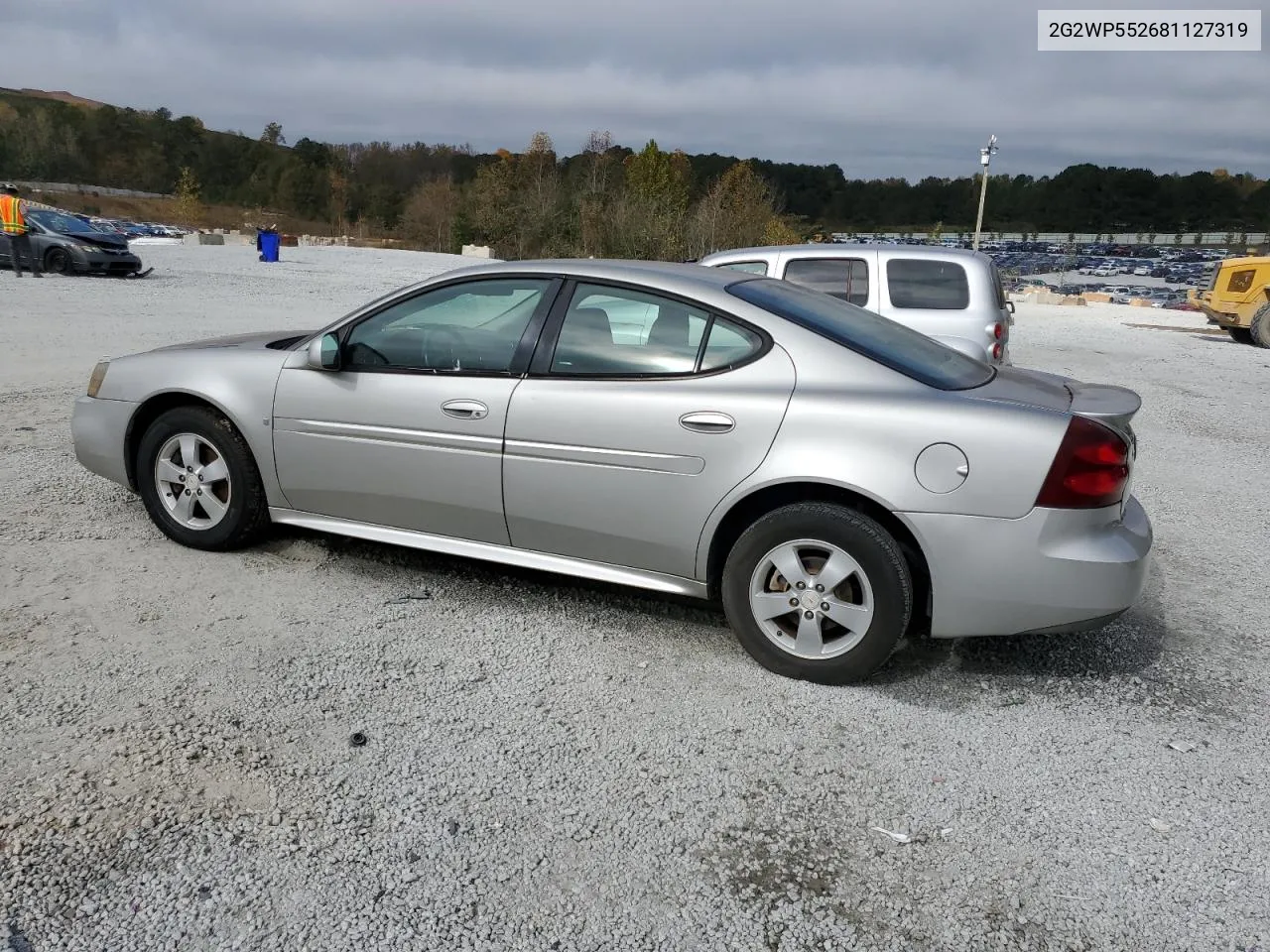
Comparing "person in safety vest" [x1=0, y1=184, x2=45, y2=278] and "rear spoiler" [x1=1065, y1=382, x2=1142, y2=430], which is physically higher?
"person in safety vest" [x1=0, y1=184, x2=45, y2=278]

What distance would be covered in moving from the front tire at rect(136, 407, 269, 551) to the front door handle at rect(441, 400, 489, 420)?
3.73ft

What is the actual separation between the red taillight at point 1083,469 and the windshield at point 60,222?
73.8 feet

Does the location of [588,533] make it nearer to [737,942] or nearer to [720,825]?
[720,825]

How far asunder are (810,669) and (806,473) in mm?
748

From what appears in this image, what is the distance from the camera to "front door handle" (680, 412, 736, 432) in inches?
144

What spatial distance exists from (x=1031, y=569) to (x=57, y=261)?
22545 mm

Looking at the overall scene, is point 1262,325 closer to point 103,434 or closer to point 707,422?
point 707,422

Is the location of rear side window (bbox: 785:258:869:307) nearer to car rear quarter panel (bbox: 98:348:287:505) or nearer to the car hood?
the car hood

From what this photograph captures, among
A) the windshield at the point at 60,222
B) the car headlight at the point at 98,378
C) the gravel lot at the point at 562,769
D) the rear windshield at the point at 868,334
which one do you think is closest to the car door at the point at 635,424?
the rear windshield at the point at 868,334

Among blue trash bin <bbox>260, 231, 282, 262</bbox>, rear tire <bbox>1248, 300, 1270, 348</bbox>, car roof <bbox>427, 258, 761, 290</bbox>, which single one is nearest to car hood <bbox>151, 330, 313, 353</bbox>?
car roof <bbox>427, 258, 761, 290</bbox>

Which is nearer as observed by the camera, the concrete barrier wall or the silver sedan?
the silver sedan

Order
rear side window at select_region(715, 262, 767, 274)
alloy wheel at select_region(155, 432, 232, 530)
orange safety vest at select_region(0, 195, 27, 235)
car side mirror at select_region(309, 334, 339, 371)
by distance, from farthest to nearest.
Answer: orange safety vest at select_region(0, 195, 27, 235) < rear side window at select_region(715, 262, 767, 274) < alloy wheel at select_region(155, 432, 232, 530) < car side mirror at select_region(309, 334, 339, 371)

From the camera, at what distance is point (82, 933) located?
2.31 metres

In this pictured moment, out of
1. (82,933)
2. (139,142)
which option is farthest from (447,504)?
(139,142)
